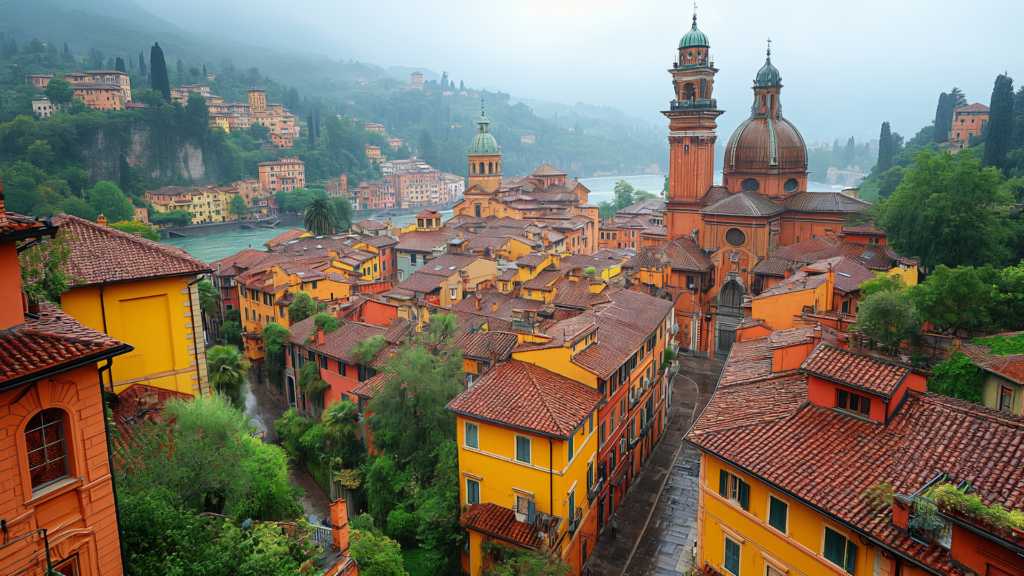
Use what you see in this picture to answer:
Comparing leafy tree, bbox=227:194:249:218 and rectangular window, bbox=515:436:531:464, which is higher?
leafy tree, bbox=227:194:249:218

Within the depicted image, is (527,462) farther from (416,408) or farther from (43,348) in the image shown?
(43,348)

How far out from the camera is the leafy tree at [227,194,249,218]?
116562 millimetres

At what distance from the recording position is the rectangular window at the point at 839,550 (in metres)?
12.5

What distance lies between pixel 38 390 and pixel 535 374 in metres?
15.2

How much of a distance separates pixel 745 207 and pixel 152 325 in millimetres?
41026

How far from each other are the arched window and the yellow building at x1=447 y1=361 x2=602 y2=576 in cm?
1217

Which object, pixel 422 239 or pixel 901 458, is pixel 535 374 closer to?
pixel 901 458

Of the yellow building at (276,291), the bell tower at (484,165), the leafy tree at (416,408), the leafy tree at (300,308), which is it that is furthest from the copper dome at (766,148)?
the bell tower at (484,165)

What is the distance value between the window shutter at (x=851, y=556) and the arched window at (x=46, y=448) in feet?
44.8

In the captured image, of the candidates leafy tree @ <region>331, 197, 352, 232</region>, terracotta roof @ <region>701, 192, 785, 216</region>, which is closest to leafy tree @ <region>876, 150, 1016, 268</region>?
terracotta roof @ <region>701, 192, 785, 216</region>

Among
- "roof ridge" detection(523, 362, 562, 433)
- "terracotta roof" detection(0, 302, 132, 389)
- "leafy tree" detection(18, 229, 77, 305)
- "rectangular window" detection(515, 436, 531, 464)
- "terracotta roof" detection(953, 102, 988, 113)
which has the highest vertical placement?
"terracotta roof" detection(953, 102, 988, 113)

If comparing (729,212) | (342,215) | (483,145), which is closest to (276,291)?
(729,212)

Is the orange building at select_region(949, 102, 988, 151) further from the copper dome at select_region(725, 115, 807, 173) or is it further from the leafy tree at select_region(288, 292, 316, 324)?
the leafy tree at select_region(288, 292, 316, 324)

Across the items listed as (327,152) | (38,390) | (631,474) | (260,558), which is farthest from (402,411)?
(327,152)
